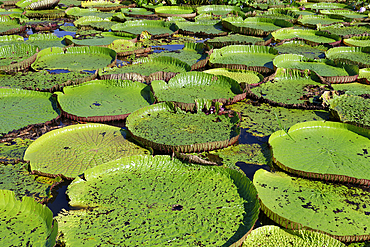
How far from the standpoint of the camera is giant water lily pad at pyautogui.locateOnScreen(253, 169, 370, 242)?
2482 millimetres

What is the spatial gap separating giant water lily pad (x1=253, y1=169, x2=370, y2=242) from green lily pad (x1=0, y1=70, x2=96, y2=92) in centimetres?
358

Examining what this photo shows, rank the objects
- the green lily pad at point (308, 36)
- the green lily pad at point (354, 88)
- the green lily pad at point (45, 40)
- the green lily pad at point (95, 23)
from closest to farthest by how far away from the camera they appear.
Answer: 1. the green lily pad at point (354, 88)
2. the green lily pad at point (45, 40)
3. the green lily pad at point (308, 36)
4. the green lily pad at point (95, 23)

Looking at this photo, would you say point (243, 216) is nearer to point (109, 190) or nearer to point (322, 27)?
point (109, 190)

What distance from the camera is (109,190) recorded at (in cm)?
287

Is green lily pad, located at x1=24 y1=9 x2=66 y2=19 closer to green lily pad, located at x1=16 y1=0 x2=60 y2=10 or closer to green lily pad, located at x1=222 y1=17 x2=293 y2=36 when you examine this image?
green lily pad, located at x1=16 y1=0 x2=60 y2=10

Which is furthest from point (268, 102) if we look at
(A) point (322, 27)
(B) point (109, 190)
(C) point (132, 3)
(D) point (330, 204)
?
(C) point (132, 3)

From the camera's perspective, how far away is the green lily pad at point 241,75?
5.55 meters

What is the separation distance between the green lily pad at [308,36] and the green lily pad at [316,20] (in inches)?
51.3

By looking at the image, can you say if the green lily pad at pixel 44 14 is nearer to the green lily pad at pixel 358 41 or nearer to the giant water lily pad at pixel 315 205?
the green lily pad at pixel 358 41

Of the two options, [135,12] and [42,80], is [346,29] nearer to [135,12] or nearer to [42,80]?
[135,12]

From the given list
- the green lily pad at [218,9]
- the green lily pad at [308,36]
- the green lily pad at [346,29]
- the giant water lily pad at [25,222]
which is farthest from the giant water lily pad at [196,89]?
the green lily pad at [218,9]

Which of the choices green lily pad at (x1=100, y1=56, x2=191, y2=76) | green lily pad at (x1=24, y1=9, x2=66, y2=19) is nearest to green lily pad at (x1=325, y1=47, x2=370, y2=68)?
green lily pad at (x1=100, y1=56, x2=191, y2=76)

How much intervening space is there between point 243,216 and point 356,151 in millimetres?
1728

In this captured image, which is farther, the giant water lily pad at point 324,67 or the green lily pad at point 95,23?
the green lily pad at point 95,23
